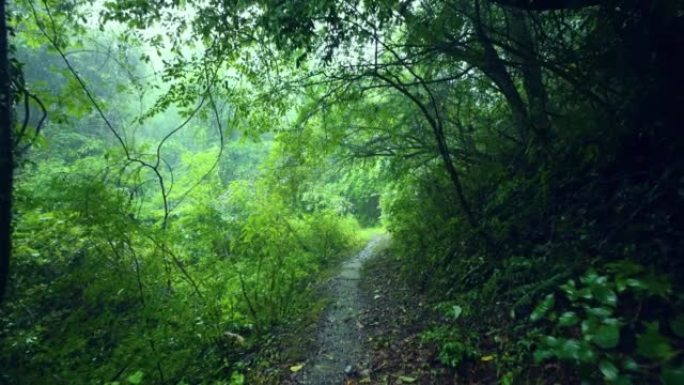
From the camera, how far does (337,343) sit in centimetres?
465

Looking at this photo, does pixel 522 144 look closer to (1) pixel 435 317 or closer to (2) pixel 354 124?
(1) pixel 435 317

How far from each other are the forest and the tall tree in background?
0.07 ft

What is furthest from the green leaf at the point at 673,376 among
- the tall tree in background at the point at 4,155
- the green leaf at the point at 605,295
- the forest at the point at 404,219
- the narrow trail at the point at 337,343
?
the tall tree in background at the point at 4,155

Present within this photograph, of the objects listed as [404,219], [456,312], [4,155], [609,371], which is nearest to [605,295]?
[609,371]

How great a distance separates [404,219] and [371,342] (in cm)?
362

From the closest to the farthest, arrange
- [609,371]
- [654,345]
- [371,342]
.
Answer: [654,345], [609,371], [371,342]

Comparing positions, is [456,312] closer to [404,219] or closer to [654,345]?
[654,345]

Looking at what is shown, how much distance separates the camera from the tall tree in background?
336 centimetres

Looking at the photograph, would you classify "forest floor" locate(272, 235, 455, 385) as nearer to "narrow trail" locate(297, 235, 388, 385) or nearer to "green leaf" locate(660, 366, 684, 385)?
"narrow trail" locate(297, 235, 388, 385)

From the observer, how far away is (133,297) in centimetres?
512

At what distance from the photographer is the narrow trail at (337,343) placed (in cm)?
400

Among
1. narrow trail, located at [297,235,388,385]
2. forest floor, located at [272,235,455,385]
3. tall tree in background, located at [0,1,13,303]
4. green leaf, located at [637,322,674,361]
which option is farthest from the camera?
narrow trail, located at [297,235,388,385]

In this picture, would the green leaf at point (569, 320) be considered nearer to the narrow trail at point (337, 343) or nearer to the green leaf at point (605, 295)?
the green leaf at point (605, 295)

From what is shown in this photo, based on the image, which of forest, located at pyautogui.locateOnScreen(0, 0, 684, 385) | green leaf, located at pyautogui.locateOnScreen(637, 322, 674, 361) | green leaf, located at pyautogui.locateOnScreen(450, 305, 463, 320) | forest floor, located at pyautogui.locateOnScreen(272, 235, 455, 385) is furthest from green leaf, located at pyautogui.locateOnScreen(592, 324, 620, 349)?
green leaf, located at pyautogui.locateOnScreen(450, 305, 463, 320)
